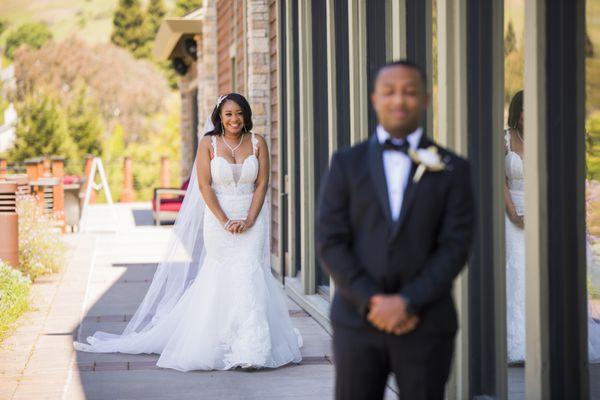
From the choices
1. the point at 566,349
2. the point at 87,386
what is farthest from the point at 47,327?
the point at 566,349

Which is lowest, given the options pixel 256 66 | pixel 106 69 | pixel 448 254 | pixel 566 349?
pixel 566 349

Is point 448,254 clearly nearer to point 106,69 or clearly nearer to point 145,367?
point 145,367

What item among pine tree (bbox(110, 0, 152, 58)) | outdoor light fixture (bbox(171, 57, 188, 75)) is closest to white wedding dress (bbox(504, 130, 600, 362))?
outdoor light fixture (bbox(171, 57, 188, 75))

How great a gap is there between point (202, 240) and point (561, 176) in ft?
12.2

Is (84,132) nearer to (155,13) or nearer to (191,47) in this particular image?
(191,47)

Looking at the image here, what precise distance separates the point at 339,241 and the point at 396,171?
278mm

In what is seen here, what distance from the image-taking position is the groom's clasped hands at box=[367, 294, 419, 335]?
10.1 feet

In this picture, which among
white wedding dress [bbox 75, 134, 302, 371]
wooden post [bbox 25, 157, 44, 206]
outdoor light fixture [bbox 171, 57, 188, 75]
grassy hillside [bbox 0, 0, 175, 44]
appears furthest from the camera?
grassy hillside [bbox 0, 0, 175, 44]

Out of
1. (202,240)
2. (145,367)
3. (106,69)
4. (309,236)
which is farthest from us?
(106,69)

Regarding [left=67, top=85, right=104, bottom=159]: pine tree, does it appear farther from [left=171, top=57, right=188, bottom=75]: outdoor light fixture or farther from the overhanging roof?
the overhanging roof

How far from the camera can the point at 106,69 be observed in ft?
204

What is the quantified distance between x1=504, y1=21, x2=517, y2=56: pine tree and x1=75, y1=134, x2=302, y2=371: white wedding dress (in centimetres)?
254

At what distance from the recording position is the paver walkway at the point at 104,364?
6.17 m

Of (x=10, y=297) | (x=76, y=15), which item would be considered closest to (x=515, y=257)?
(x=10, y=297)
